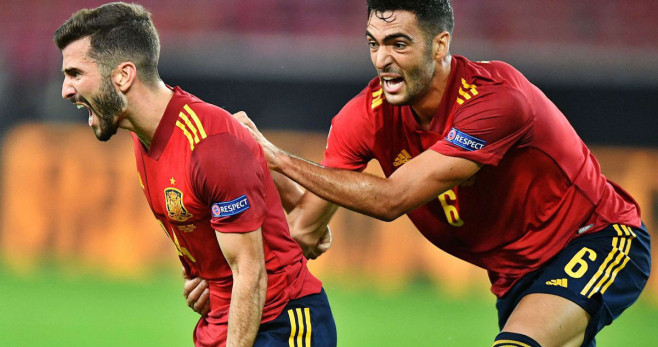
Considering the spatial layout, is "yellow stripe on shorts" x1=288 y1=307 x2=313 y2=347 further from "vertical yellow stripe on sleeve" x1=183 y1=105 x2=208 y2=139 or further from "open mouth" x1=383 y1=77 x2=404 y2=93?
"open mouth" x1=383 y1=77 x2=404 y2=93

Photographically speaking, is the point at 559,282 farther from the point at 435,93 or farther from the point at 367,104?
the point at 367,104

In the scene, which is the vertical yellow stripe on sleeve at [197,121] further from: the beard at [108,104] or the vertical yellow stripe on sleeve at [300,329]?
the vertical yellow stripe on sleeve at [300,329]

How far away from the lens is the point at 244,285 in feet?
11.2

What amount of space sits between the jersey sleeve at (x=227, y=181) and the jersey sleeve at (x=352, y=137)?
0.98 meters

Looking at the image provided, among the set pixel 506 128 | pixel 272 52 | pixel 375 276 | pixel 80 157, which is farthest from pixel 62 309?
pixel 506 128

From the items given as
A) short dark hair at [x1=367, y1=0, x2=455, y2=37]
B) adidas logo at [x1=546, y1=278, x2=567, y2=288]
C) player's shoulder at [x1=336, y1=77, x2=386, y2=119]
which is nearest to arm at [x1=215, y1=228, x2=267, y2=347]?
player's shoulder at [x1=336, y1=77, x2=386, y2=119]

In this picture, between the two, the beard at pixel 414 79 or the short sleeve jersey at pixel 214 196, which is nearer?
the short sleeve jersey at pixel 214 196

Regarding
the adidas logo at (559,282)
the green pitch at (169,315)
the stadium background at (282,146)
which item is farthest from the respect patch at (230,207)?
the stadium background at (282,146)

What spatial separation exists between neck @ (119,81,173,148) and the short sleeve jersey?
45mm

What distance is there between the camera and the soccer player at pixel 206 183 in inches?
134

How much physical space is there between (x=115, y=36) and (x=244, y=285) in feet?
3.47

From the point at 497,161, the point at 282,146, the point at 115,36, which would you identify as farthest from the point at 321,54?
the point at 115,36

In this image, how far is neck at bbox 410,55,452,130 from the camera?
4.10m

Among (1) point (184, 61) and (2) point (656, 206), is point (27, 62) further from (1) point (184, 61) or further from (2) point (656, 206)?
(2) point (656, 206)
